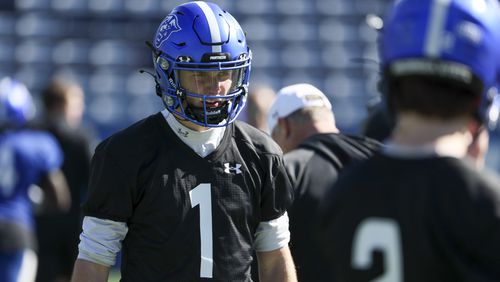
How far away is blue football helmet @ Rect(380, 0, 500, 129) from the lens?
6.92 ft

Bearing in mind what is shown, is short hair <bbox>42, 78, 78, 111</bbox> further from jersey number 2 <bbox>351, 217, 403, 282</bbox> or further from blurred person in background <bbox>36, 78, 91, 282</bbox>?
jersey number 2 <bbox>351, 217, 403, 282</bbox>

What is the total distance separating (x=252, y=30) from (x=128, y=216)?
11026 mm

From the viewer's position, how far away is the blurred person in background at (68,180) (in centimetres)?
882

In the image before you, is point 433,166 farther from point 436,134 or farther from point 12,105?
point 12,105

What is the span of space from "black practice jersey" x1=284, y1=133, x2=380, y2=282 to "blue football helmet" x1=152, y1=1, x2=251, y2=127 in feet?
2.47

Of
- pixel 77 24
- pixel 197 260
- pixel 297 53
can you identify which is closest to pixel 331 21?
pixel 297 53

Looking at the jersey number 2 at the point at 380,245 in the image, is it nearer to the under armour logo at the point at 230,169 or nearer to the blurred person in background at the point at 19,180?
the under armour logo at the point at 230,169

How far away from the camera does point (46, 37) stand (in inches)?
556

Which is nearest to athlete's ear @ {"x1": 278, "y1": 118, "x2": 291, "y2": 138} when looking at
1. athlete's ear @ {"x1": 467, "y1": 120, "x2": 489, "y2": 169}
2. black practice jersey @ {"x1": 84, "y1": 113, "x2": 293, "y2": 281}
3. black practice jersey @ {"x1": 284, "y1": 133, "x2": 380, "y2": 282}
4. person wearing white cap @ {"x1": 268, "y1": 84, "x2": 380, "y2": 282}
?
person wearing white cap @ {"x1": 268, "y1": 84, "x2": 380, "y2": 282}

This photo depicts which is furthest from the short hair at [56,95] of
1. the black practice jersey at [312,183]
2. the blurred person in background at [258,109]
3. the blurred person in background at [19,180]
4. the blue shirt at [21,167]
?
the black practice jersey at [312,183]

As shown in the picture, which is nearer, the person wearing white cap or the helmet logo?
the helmet logo

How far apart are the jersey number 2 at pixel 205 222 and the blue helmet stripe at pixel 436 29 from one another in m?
1.52

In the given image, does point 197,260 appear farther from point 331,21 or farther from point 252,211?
point 331,21

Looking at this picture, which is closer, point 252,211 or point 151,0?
point 252,211
